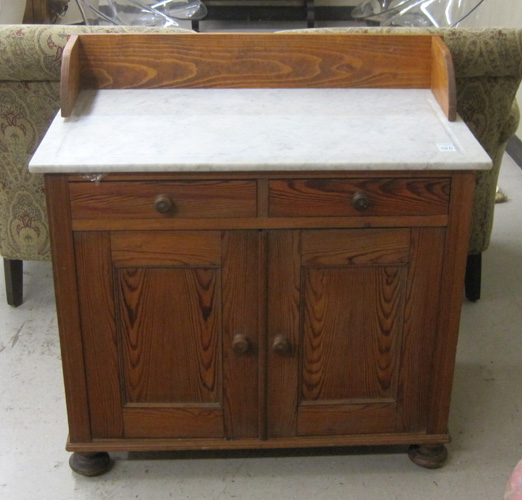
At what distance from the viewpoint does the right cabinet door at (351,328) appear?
1451 millimetres

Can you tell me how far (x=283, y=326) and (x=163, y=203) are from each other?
1.17ft

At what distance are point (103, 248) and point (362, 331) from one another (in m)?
0.54

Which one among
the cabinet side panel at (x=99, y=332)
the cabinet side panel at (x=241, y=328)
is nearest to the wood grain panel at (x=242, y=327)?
the cabinet side panel at (x=241, y=328)

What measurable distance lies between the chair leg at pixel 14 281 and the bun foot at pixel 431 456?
4.09 ft

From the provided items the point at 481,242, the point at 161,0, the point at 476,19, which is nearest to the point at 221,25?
the point at 161,0

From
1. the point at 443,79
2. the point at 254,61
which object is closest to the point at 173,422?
the point at 254,61

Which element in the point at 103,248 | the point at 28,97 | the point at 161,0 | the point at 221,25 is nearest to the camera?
the point at 103,248

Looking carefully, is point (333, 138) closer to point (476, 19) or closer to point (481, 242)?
point (481, 242)

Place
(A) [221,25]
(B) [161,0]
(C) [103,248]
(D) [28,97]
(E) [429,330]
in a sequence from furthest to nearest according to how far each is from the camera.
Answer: (A) [221,25], (B) [161,0], (D) [28,97], (E) [429,330], (C) [103,248]

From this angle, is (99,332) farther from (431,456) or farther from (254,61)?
(431,456)

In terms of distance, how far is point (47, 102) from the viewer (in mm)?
1866

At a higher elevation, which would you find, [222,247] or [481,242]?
[222,247]

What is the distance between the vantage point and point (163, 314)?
150 centimetres

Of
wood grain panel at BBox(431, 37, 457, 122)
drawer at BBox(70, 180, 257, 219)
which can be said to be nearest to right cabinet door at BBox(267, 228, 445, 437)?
drawer at BBox(70, 180, 257, 219)
